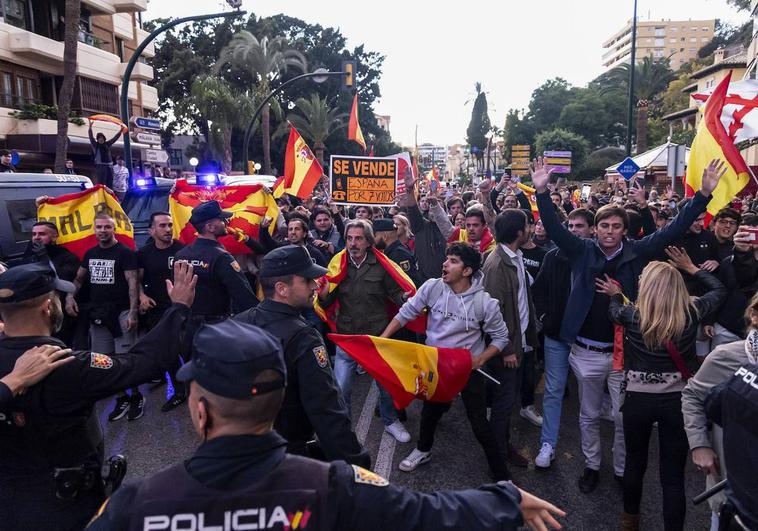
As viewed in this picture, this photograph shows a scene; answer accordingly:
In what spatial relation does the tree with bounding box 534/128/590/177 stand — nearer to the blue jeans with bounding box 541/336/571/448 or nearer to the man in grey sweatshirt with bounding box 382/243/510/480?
the blue jeans with bounding box 541/336/571/448

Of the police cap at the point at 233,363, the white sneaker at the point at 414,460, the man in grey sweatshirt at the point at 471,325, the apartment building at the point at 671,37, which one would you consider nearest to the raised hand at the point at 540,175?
the man in grey sweatshirt at the point at 471,325

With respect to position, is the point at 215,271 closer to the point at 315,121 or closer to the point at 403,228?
the point at 403,228

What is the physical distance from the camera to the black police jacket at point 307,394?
2.59 metres

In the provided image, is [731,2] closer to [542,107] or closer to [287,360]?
[542,107]

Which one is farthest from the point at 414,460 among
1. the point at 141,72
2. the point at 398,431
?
the point at 141,72

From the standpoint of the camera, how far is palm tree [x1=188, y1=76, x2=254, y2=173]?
2994cm

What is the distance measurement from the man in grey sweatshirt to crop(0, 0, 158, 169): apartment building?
22001mm

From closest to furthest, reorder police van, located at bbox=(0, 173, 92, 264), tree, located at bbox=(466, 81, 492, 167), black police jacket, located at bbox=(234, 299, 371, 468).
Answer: black police jacket, located at bbox=(234, 299, 371, 468) → police van, located at bbox=(0, 173, 92, 264) → tree, located at bbox=(466, 81, 492, 167)

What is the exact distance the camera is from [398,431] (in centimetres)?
517

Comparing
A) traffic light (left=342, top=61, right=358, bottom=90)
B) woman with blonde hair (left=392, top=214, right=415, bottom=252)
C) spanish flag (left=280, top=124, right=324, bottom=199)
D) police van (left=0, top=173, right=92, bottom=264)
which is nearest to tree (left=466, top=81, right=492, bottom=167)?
traffic light (left=342, top=61, right=358, bottom=90)

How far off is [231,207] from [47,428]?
5.77 m

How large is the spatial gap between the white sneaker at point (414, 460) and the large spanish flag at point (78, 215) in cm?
433

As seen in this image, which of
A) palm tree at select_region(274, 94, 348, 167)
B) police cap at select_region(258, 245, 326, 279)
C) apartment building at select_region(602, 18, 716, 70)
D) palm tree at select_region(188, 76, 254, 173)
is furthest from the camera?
apartment building at select_region(602, 18, 716, 70)

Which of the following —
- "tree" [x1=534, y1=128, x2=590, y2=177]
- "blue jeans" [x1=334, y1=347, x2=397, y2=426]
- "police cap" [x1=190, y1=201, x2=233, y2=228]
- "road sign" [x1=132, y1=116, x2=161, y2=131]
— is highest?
"tree" [x1=534, y1=128, x2=590, y2=177]
